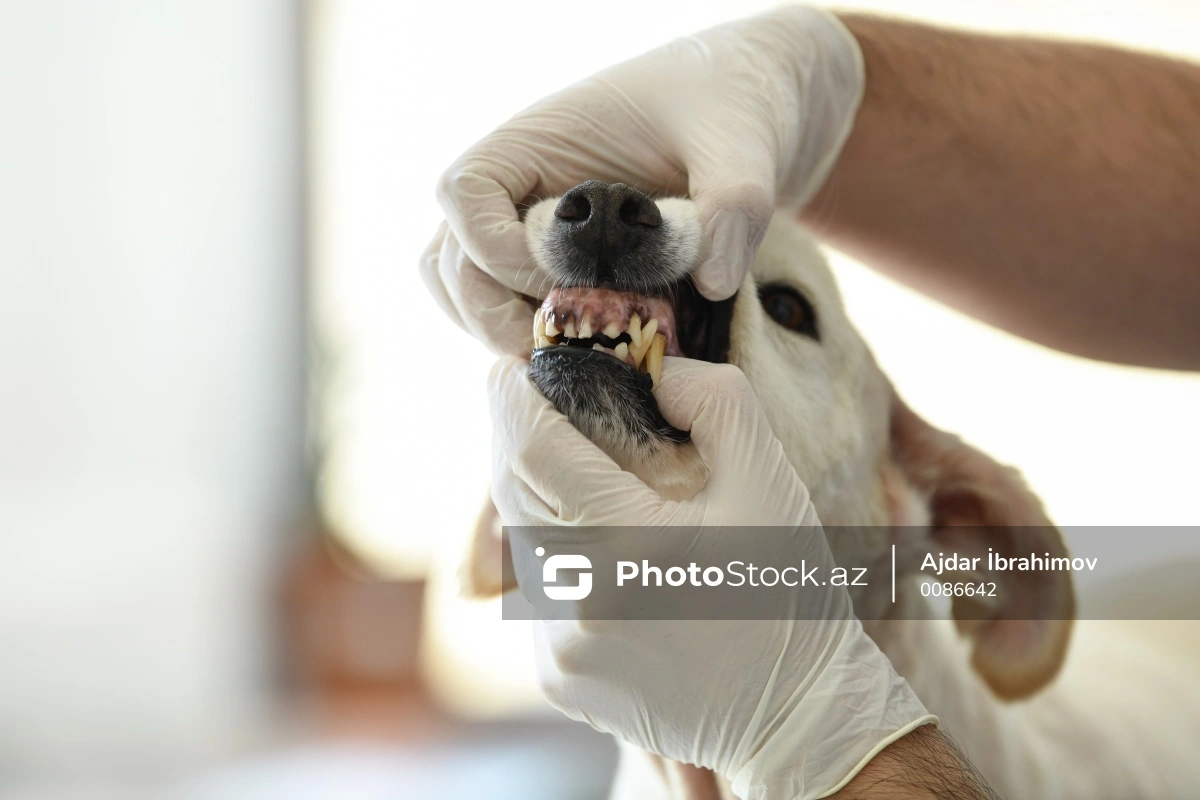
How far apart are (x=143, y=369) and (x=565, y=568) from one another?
229 cm

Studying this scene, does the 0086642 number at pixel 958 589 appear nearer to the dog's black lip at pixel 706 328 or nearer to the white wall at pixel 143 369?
the dog's black lip at pixel 706 328

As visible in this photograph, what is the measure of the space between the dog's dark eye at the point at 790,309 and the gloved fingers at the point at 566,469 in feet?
1.17

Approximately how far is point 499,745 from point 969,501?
196 centimetres

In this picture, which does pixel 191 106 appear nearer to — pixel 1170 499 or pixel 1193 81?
pixel 1193 81

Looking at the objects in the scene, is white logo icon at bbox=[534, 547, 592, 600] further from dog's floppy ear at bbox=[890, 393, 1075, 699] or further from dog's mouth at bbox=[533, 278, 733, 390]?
dog's floppy ear at bbox=[890, 393, 1075, 699]

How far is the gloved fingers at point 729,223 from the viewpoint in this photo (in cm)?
82

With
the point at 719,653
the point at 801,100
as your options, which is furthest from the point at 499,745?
the point at 801,100

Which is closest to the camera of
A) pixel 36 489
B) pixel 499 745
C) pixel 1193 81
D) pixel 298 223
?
pixel 1193 81

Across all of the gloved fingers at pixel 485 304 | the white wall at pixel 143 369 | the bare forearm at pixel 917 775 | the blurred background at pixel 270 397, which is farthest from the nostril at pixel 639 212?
the white wall at pixel 143 369

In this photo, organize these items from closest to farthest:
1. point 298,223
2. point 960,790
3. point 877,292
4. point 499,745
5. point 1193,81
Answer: point 960,790 → point 1193,81 → point 877,292 → point 499,745 → point 298,223

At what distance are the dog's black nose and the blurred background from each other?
1401 mm

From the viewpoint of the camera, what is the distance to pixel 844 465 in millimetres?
1051

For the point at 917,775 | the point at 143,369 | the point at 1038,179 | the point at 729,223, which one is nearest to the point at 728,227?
the point at 729,223

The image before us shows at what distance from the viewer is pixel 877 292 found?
70.7 inches
